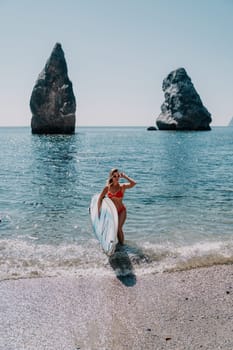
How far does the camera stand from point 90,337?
487 cm

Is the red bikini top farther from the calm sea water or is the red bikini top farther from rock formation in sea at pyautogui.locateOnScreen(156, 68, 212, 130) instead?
rock formation in sea at pyautogui.locateOnScreen(156, 68, 212, 130)

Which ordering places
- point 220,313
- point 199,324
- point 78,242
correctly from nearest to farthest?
1. point 199,324
2. point 220,313
3. point 78,242

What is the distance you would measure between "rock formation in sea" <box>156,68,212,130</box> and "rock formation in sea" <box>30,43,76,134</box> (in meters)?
40.3

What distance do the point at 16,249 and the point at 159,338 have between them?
5356 millimetres

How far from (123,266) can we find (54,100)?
9015 cm

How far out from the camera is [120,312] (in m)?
5.60

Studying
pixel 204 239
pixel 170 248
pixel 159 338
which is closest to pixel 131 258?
pixel 170 248

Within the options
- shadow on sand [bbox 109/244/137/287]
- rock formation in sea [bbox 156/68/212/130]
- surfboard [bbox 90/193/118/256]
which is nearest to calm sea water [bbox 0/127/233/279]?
shadow on sand [bbox 109/244/137/287]

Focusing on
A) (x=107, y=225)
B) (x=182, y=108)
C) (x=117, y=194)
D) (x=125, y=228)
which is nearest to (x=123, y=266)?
(x=107, y=225)

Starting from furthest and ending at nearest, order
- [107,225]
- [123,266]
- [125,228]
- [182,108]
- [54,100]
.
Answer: [182,108] < [54,100] < [125,228] < [107,225] < [123,266]

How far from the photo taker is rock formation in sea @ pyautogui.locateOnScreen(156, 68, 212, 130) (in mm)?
117875

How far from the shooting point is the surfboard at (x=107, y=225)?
322 inches

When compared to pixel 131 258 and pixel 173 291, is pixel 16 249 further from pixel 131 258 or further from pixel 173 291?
pixel 173 291

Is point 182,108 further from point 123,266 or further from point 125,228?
point 123,266
